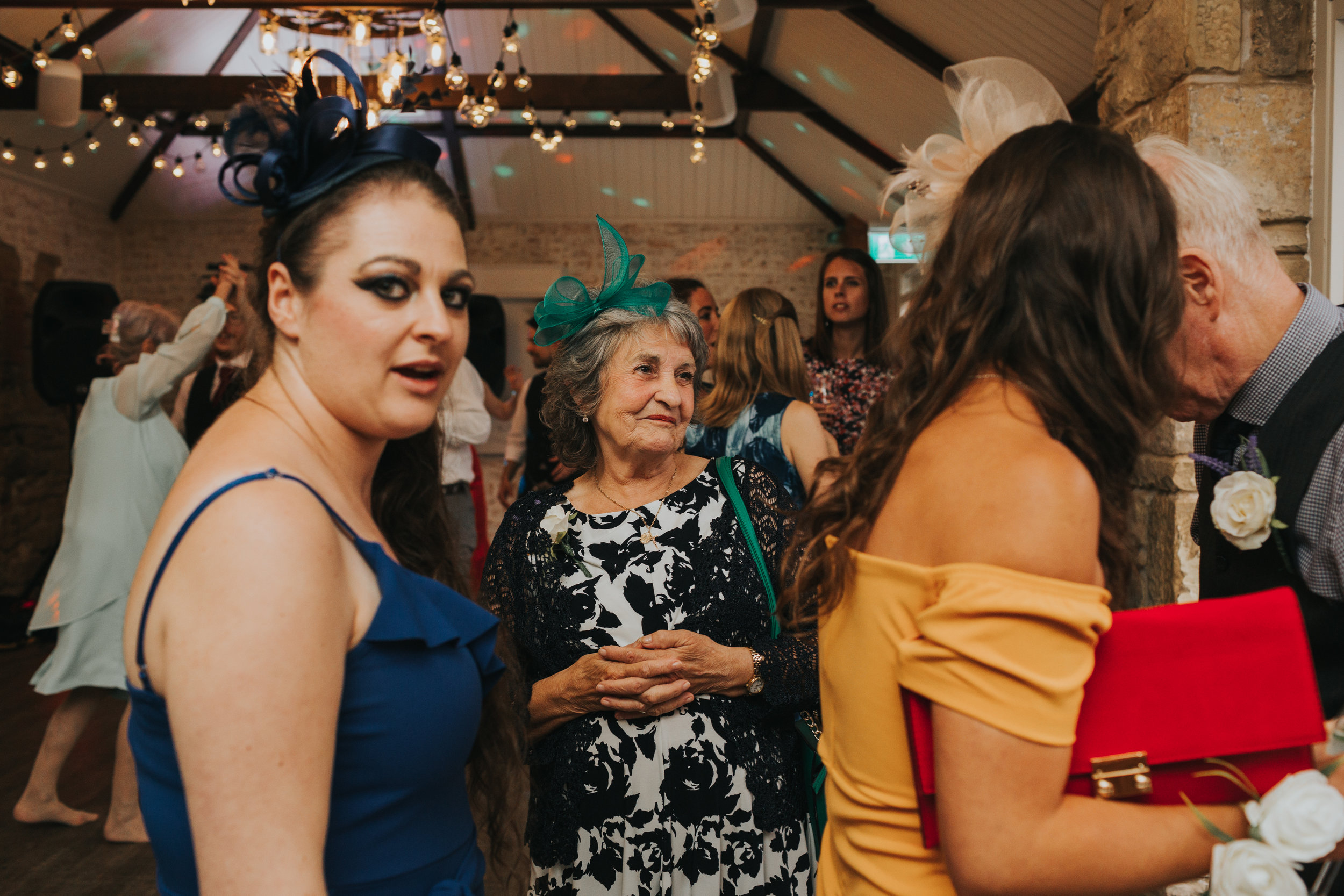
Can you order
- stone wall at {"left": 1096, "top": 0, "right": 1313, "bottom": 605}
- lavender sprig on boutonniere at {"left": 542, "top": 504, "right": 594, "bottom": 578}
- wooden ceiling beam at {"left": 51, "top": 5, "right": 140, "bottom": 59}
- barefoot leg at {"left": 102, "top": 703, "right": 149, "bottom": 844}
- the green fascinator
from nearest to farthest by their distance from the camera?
1. lavender sprig on boutonniere at {"left": 542, "top": 504, "right": 594, "bottom": 578}
2. the green fascinator
3. stone wall at {"left": 1096, "top": 0, "right": 1313, "bottom": 605}
4. barefoot leg at {"left": 102, "top": 703, "right": 149, "bottom": 844}
5. wooden ceiling beam at {"left": 51, "top": 5, "right": 140, "bottom": 59}

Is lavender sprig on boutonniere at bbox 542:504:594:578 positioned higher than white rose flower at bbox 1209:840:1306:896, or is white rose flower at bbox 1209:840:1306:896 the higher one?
lavender sprig on boutonniere at bbox 542:504:594:578

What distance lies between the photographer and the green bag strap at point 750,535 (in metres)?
1.85

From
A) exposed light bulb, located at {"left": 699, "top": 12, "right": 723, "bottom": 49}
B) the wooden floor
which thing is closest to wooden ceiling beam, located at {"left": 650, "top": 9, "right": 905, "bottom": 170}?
exposed light bulb, located at {"left": 699, "top": 12, "right": 723, "bottom": 49}

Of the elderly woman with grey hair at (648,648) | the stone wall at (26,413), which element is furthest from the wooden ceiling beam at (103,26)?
the elderly woman with grey hair at (648,648)

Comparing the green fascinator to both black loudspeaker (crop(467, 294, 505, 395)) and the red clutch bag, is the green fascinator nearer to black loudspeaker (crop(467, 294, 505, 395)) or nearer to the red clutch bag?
the red clutch bag

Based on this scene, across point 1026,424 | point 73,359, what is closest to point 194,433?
point 73,359

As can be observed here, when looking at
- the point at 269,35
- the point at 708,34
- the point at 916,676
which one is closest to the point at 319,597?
the point at 916,676

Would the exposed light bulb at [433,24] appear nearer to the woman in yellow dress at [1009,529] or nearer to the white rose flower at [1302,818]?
the woman in yellow dress at [1009,529]

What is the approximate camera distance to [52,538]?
28.1 feet

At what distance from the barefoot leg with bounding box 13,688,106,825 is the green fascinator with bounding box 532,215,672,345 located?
8.97 feet

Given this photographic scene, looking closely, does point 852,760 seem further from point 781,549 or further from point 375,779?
point 781,549

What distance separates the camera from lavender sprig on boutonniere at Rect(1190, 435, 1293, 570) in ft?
3.78

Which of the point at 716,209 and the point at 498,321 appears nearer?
the point at 498,321

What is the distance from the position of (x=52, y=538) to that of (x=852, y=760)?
381 inches
